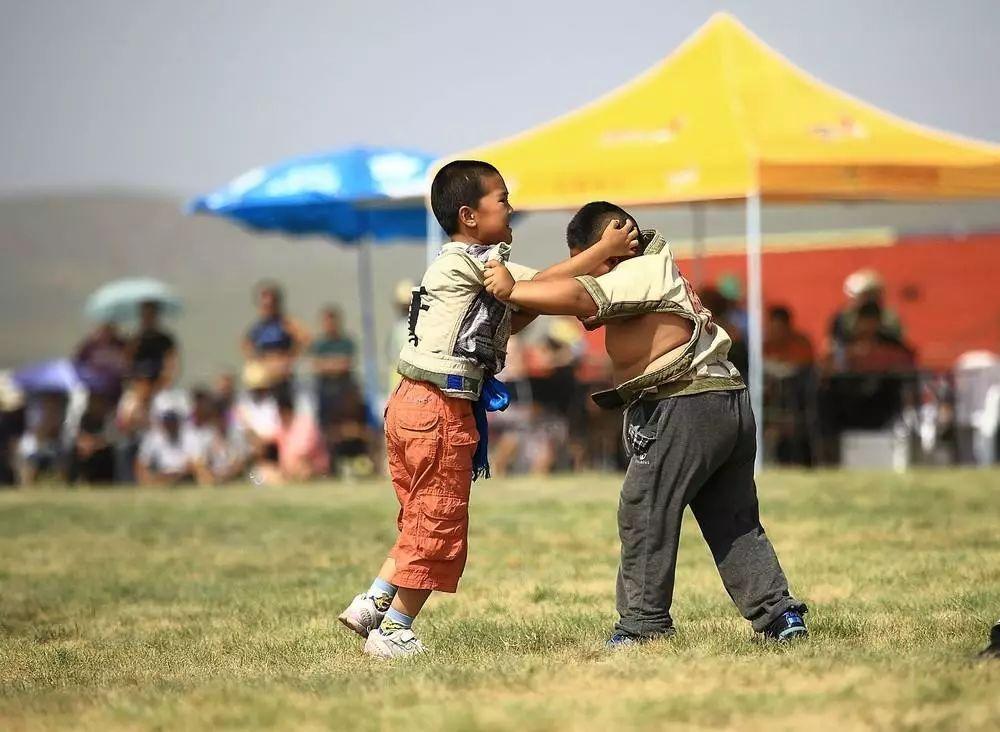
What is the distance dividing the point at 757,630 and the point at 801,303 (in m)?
19.1

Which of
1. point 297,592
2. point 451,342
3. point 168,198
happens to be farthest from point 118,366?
point 168,198

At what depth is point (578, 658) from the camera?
5.54 m

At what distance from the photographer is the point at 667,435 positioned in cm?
575

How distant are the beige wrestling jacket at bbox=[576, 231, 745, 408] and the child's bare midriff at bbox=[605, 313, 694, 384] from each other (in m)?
0.02

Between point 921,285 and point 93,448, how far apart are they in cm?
1223

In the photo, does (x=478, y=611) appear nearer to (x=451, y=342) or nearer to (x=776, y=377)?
(x=451, y=342)

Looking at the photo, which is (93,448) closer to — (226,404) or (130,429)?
(130,429)

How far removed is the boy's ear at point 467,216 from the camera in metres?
5.84

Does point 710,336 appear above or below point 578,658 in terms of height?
above

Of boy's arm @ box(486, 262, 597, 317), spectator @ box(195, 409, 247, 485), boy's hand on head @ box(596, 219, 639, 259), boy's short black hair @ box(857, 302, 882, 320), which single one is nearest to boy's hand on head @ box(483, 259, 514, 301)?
boy's arm @ box(486, 262, 597, 317)

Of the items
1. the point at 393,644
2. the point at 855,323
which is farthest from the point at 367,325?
the point at 393,644

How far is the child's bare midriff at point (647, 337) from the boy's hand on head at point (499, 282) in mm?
402

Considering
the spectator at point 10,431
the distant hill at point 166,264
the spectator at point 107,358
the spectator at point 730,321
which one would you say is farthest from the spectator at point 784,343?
the distant hill at point 166,264

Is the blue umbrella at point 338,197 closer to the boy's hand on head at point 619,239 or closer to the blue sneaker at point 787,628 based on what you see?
the boy's hand on head at point 619,239
